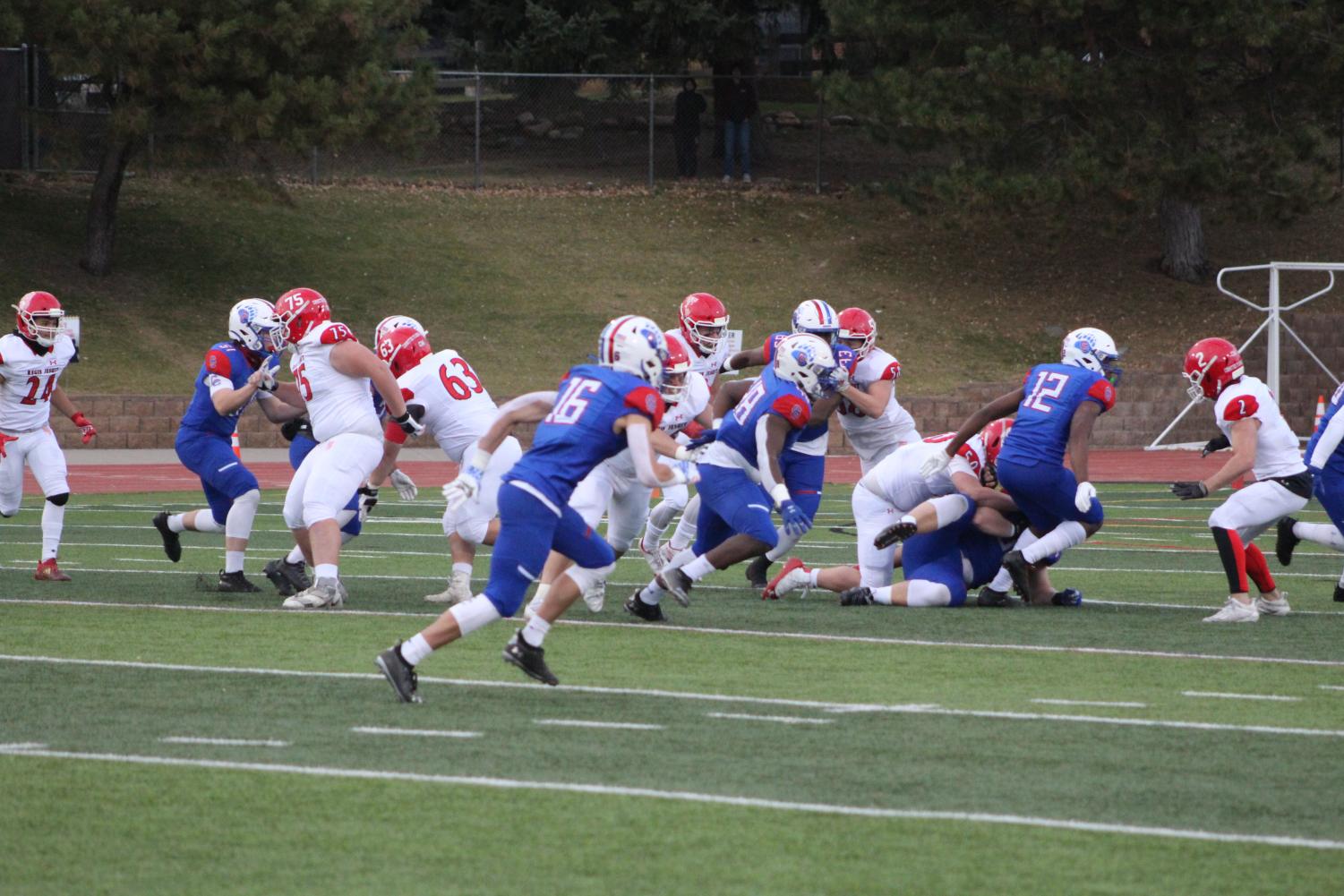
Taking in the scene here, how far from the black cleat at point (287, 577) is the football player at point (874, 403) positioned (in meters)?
3.48

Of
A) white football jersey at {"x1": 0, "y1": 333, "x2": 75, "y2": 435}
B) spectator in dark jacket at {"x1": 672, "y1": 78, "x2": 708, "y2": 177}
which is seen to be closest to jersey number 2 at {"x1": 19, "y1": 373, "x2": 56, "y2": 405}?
white football jersey at {"x1": 0, "y1": 333, "x2": 75, "y2": 435}

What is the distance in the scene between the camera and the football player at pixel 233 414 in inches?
440

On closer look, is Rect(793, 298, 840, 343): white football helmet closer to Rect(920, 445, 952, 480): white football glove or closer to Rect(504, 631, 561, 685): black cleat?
Rect(920, 445, 952, 480): white football glove

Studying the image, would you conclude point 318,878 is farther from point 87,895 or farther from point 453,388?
point 453,388

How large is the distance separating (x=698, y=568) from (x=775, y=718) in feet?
10.4

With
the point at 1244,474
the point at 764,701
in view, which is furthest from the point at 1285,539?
the point at 764,701

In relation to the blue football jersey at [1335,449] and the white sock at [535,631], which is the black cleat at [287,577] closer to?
the white sock at [535,631]

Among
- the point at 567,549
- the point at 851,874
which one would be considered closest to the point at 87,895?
the point at 851,874

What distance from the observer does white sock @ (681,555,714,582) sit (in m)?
10.3

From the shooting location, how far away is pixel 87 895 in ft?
15.8

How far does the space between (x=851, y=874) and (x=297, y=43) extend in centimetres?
2380

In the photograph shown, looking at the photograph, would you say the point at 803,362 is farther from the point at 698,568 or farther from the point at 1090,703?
the point at 1090,703

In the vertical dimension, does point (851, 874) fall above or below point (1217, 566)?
above

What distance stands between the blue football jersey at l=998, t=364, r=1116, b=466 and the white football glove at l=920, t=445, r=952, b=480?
322mm
